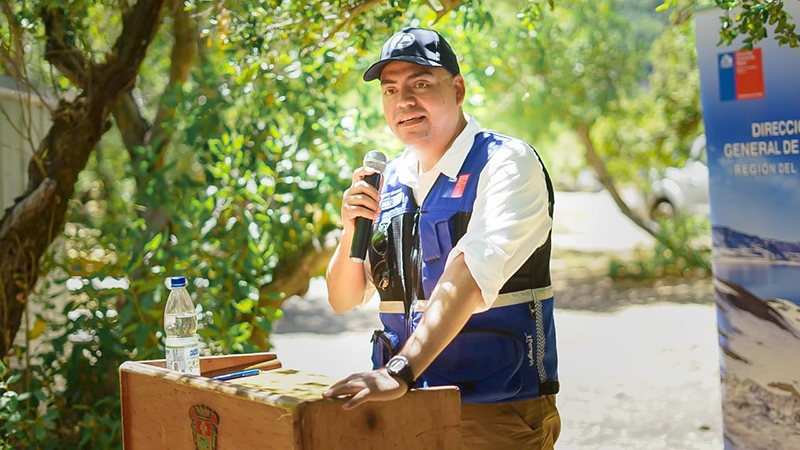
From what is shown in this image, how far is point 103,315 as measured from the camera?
5.18 m

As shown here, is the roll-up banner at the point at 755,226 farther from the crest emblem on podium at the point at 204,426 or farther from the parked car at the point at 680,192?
the parked car at the point at 680,192

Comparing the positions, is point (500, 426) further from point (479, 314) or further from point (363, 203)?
point (363, 203)

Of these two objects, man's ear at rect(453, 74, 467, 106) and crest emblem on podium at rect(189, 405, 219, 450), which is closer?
crest emblem on podium at rect(189, 405, 219, 450)

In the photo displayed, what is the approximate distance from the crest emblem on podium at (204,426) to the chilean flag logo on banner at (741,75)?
130 inches

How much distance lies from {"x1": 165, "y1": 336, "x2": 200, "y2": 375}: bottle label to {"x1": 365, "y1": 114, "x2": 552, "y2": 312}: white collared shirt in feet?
2.80

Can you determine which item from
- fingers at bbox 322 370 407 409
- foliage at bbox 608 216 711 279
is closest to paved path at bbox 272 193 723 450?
foliage at bbox 608 216 711 279

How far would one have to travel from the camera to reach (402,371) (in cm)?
224

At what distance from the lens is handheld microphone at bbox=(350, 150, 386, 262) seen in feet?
9.56

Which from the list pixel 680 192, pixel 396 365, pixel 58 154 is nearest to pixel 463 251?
pixel 396 365

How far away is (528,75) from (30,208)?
8376 millimetres

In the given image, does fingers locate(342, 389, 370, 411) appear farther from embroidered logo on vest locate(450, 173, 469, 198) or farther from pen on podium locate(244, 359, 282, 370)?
pen on podium locate(244, 359, 282, 370)

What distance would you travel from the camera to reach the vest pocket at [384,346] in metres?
2.88

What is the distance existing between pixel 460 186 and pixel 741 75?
2512 millimetres

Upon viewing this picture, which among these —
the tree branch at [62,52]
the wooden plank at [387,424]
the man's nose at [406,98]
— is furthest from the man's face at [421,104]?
the tree branch at [62,52]
